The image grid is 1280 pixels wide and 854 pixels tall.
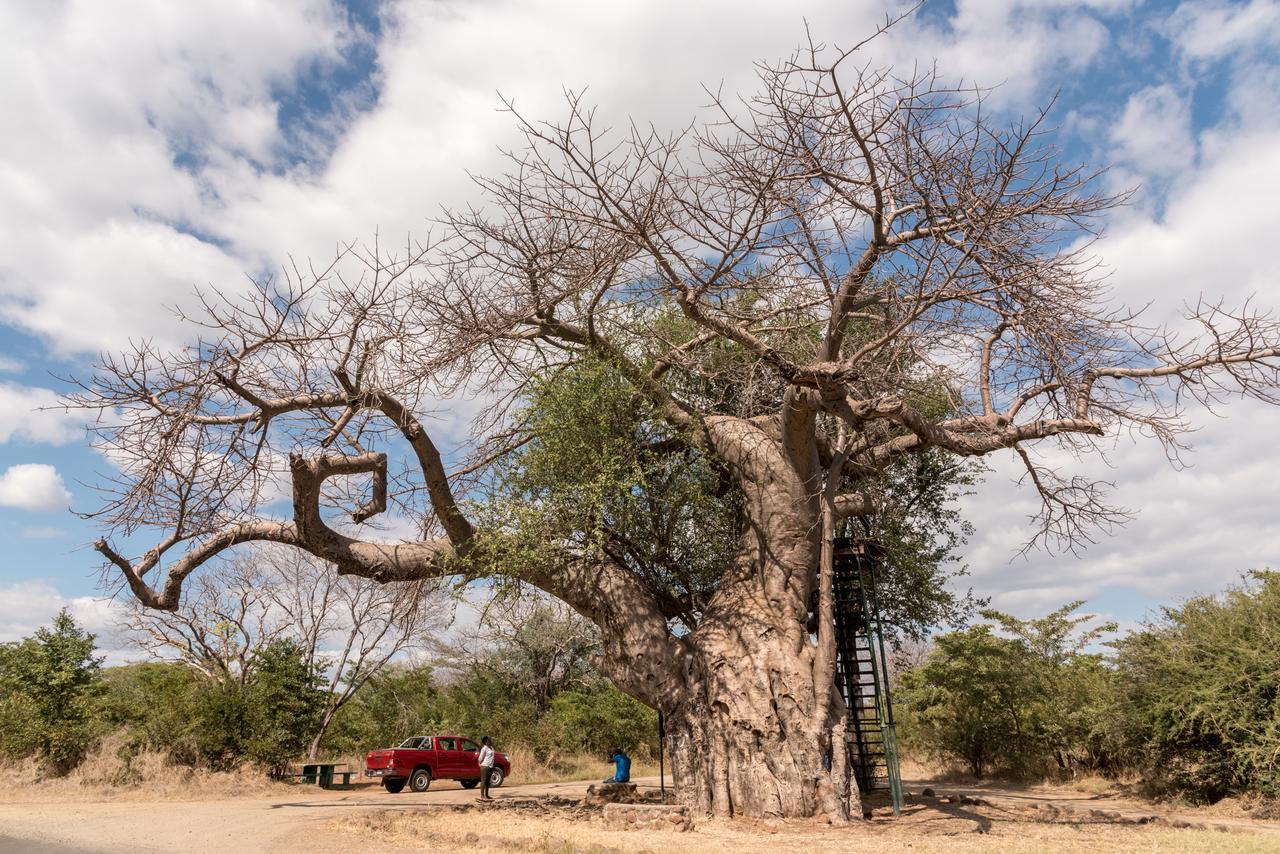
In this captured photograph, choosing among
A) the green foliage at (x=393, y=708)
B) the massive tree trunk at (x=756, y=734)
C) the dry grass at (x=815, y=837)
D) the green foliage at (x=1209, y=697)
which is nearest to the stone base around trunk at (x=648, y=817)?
the dry grass at (x=815, y=837)

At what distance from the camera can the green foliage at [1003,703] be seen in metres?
18.8

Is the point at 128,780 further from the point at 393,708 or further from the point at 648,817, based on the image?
the point at 648,817

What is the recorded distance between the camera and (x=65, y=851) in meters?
8.49

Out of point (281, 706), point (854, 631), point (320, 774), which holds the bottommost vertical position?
point (320, 774)

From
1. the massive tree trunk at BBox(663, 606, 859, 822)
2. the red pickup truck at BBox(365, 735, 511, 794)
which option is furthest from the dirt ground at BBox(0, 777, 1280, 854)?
the red pickup truck at BBox(365, 735, 511, 794)

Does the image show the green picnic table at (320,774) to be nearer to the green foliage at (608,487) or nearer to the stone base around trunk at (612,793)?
the stone base around trunk at (612,793)

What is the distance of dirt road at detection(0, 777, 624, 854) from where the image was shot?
8.97m

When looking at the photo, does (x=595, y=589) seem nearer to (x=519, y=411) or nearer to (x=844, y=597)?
(x=519, y=411)

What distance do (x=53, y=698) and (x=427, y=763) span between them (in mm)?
9317

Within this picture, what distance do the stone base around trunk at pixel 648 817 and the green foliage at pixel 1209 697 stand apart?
842 centimetres

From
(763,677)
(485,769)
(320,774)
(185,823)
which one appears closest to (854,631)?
(763,677)

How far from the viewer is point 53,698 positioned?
19562mm

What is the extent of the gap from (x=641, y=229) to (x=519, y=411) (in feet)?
15.2

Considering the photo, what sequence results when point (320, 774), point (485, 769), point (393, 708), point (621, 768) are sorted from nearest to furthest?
point (621, 768) < point (485, 769) < point (320, 774) < point (393, 708)
